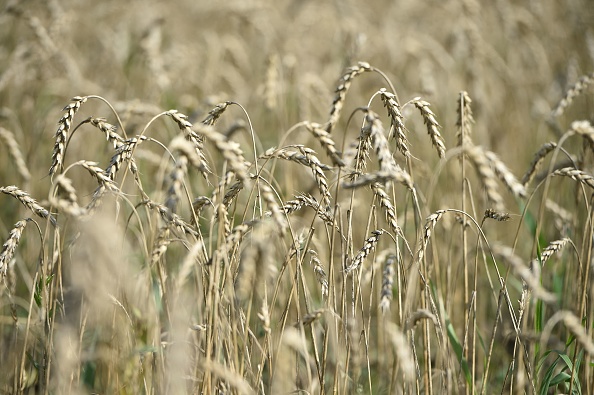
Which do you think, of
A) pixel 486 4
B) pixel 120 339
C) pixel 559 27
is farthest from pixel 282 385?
pixel 486 4

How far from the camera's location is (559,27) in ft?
20.9

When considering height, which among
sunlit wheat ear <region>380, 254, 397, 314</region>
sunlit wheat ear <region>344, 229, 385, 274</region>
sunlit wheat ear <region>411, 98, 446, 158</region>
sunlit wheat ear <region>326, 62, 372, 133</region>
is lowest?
sunlit wheat ear <region>380, 254, 397, 314</region>

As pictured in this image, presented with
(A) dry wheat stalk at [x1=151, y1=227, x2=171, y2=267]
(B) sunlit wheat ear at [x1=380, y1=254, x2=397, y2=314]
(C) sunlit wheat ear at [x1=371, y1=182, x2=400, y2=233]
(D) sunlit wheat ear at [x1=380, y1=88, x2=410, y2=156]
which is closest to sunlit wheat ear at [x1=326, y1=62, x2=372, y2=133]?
(D) sunlit wheat ear at [x1=380, y1=88, x2=410, y2=156]

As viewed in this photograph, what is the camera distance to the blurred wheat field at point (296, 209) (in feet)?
5.74

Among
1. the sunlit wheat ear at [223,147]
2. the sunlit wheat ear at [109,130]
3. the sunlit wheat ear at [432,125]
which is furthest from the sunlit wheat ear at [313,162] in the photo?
the sunlit wheat ear at [109,130]

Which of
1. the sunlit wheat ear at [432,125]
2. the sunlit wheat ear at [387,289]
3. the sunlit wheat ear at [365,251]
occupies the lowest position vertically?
the sunlit wheat ear at [387,289]

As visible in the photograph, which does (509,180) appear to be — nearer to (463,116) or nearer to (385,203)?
(385,203)

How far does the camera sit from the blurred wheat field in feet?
5.74

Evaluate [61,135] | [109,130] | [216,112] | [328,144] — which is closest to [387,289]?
[328,144]

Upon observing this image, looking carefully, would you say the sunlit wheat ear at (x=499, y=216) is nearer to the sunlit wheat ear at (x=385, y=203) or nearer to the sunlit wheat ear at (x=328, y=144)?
the sunlit wheat ear at (x=385, y=203)

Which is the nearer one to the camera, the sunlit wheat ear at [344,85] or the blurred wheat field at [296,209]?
the blurred wheat field at [296,209]

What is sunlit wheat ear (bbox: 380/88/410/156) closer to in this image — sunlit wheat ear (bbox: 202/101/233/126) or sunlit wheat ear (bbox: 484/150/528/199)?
sunlit wheat ear (bbox: 484/150/528/199)

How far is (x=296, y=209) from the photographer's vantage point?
2.00 meters

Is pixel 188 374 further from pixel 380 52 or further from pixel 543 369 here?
pixel 380 52
